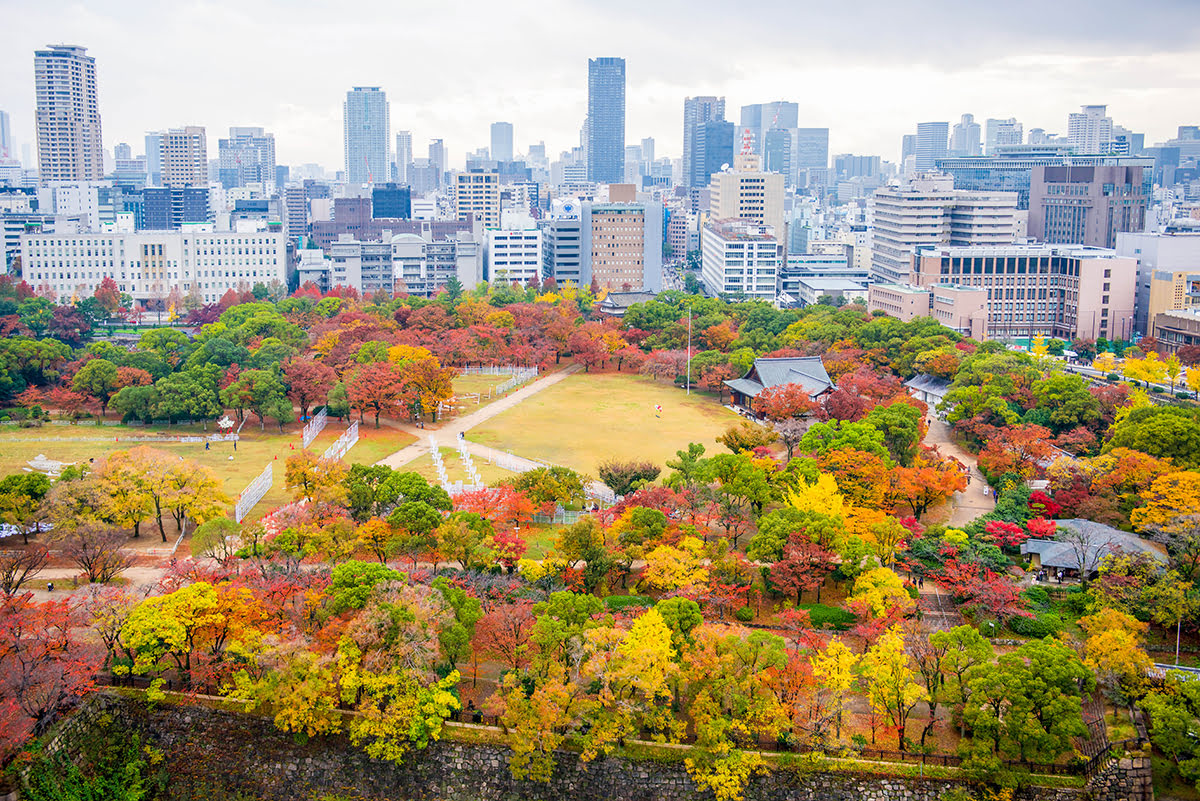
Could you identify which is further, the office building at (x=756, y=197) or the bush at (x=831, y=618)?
the office building at (x=756, y=197)

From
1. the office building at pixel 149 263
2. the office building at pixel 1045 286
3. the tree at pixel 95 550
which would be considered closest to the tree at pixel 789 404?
the tree at pixel 95 550

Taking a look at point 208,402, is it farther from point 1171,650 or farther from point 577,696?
point 1171,650

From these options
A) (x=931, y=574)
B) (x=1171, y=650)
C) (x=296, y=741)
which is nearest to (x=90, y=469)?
(x=296, y=741)

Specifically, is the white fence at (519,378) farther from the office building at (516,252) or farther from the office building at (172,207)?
the office building at (172,207)

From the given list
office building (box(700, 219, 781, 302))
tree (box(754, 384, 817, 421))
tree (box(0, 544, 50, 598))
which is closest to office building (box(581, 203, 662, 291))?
office building (box(700, 219, 781, 302))

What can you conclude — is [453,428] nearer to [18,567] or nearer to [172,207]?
[18,567]
